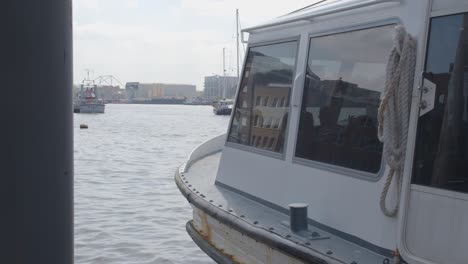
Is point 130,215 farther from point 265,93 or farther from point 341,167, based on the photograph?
point 341,167

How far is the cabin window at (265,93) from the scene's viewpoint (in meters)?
5.05

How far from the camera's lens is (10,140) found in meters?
1.57

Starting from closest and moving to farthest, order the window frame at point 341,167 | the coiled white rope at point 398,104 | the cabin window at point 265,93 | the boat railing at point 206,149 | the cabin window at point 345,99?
the coiled white rope at point 398,104, the window frame at point 341,167, the cabin window at point 345,99, the cabin window at point 265,93, the boat railing at point 206,149

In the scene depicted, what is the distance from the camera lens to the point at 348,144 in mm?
4141

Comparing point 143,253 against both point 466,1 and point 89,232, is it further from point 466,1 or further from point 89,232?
point 466,1

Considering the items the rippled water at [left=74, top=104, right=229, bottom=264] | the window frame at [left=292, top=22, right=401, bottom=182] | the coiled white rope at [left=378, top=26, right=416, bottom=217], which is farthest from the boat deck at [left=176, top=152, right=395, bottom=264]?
the rippled water at [left=74, top=104, right=229, bottom=264]

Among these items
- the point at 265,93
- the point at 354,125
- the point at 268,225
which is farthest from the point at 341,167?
the point at 265,93

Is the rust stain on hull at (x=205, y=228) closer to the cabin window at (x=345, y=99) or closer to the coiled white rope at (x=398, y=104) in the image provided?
the cabin window at (x=345, y=99)

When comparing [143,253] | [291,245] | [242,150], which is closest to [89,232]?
[143,253]

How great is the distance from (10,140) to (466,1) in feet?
7.93

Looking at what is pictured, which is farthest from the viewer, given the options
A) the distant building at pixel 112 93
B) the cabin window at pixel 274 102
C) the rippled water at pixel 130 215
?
the distant building at pixel 112 93

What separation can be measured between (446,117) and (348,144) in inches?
42.4

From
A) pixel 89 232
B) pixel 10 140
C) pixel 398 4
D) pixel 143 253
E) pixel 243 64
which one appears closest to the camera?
pixel 10 140

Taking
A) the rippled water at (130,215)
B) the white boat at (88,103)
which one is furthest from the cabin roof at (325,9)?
the white boat at (88,103)
